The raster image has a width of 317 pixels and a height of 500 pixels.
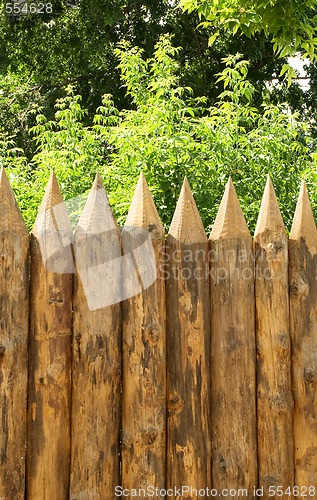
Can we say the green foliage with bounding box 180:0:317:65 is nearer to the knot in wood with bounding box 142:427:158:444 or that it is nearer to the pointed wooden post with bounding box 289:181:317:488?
the pointed wooden post with bounding box 289:181:317:488

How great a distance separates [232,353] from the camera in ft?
8.58

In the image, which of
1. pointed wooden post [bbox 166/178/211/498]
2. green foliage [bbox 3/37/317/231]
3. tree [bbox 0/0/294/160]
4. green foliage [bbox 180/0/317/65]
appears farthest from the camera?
tree [bbox 0/0/294/160]

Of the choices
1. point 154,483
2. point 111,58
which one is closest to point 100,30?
point 111,58

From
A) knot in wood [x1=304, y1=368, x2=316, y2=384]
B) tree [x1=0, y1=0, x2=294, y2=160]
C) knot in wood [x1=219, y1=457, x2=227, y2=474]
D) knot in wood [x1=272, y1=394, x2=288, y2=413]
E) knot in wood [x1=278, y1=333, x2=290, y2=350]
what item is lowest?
knot in wood [x1=219, y1=457, x2=227, y2=474]

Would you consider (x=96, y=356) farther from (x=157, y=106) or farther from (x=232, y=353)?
(x=157, y=106)

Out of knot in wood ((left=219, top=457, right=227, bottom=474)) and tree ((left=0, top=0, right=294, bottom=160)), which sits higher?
tree ((left=0, top=0, right=294, bottom=160))

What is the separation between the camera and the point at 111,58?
11.3 m

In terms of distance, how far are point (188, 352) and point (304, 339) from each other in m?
0.61

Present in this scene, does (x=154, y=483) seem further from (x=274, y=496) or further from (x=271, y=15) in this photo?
(x=271, y=15)

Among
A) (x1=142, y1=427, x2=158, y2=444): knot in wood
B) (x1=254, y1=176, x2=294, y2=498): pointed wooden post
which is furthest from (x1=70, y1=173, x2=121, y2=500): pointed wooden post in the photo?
(x1=254, y1=176, x2=294, y2=498): pointed wooden post

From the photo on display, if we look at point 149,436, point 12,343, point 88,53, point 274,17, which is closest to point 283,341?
point 149,436

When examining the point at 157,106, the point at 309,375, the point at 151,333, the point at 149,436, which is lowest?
the point at 149,436

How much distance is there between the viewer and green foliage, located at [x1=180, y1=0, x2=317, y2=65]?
377cm

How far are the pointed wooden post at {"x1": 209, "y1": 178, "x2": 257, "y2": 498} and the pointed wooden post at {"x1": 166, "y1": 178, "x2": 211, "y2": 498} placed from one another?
0.15 feet
